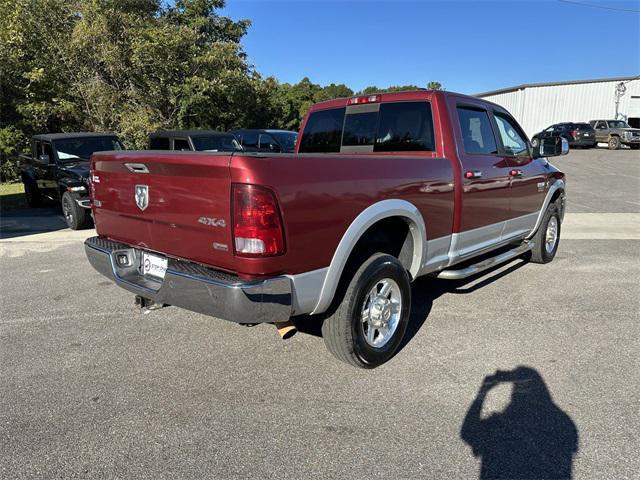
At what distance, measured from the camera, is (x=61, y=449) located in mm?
2598

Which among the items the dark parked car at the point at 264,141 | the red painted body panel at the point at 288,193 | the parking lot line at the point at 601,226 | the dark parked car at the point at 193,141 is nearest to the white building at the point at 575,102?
the dark parked car at the point at 264,141

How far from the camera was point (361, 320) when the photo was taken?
11.0 ft

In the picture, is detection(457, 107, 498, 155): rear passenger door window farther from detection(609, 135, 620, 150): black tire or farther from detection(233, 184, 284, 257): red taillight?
detection(609, 135, 620, 150): black tire

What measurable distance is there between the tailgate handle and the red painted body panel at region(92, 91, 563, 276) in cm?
3

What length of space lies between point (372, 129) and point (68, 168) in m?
7.44

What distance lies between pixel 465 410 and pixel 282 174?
182 cm

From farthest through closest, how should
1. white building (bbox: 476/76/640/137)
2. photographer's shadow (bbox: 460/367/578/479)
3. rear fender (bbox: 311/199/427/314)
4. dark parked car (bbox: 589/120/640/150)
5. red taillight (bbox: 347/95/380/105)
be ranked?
white building (bbox: 476/76/640/137)
dark parked car (bbox: 589/120/640/150)
red taillight (bbox: 347/95/380/105)
rear fender (bbox: 311/199/427/314)
photographer's shadow (bbox: 460/367/578/479)

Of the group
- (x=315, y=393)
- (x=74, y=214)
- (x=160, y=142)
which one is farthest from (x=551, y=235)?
(x=160, y=142)

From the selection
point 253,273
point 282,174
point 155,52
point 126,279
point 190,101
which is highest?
point 155,52

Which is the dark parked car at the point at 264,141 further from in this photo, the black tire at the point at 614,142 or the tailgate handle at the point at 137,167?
the black tire at the point at 614,142

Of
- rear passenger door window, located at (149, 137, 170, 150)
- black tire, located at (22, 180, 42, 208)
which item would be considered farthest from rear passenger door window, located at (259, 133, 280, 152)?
black tire, located at (22, 180, 42, 208)

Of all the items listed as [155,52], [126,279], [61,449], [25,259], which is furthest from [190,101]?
[61,449]

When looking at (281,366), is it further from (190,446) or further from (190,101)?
(190,101)

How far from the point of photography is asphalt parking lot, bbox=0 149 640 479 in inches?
98.9
